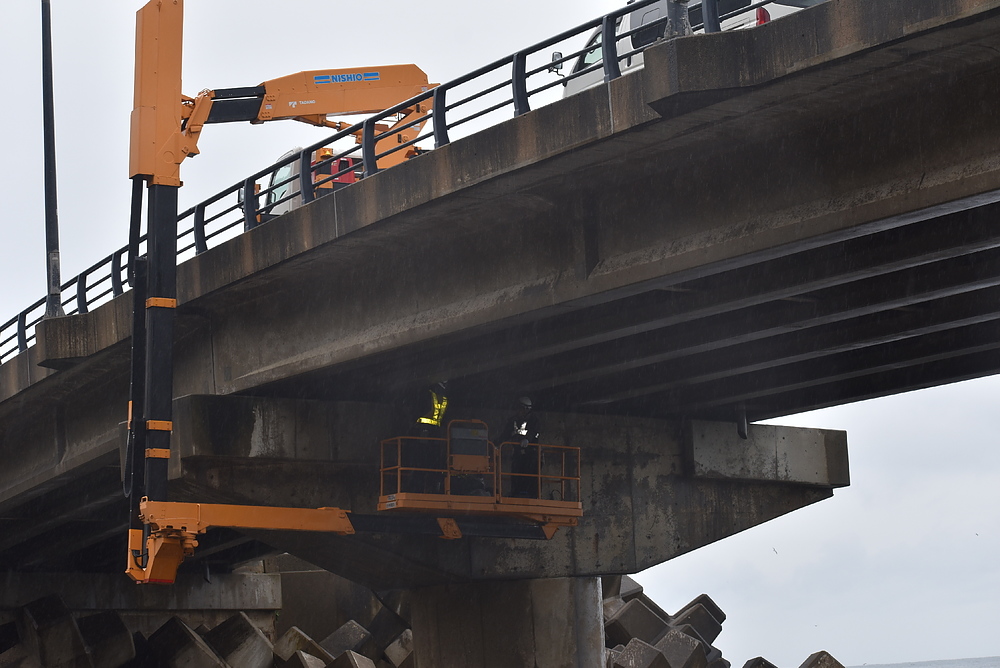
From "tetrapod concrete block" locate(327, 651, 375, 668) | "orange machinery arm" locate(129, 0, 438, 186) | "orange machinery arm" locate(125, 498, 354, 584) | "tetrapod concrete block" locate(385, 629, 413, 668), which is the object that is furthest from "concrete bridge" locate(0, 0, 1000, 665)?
"tetrapod concrete block" locate(385, 629, 413, 668)

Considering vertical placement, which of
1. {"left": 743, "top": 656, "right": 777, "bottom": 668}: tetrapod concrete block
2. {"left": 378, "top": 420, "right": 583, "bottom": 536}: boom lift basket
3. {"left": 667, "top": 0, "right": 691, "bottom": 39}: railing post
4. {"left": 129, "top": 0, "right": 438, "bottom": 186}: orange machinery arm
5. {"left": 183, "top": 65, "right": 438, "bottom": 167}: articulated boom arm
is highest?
{"left": 183, "top": 65, "right": 438, "bottom": 167}: articulated boom arm

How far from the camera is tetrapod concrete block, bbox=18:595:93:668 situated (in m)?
29.4

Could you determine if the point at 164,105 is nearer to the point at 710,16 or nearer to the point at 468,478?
the point at 468,478

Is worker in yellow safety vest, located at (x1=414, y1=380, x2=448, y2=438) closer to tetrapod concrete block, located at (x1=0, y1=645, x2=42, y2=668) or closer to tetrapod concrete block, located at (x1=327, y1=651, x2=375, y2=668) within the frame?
tetrapod concrete block, located at (x1=327, y1=651, x2=375, y2=668)

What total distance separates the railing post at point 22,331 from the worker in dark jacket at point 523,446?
910 centimetres

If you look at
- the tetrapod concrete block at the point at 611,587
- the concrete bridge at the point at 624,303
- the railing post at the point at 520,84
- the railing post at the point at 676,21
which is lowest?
the tetrapod concrete block at the point at 611,587

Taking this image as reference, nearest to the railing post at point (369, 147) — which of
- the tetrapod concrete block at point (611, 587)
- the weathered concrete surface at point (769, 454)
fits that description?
the weathered concrete surface at point (769, 454)

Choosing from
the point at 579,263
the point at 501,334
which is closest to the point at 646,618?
the point at 501,334

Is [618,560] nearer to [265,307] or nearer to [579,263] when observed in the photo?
[265,307]

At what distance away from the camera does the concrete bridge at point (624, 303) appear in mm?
10133

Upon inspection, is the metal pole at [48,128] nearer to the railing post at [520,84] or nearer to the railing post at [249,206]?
the railing post at [249,206]

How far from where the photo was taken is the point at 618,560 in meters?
20.5

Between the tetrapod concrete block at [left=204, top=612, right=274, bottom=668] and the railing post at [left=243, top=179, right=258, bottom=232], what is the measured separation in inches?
606

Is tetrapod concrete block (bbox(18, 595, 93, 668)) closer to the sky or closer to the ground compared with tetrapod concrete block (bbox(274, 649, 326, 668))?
closer to the sky
